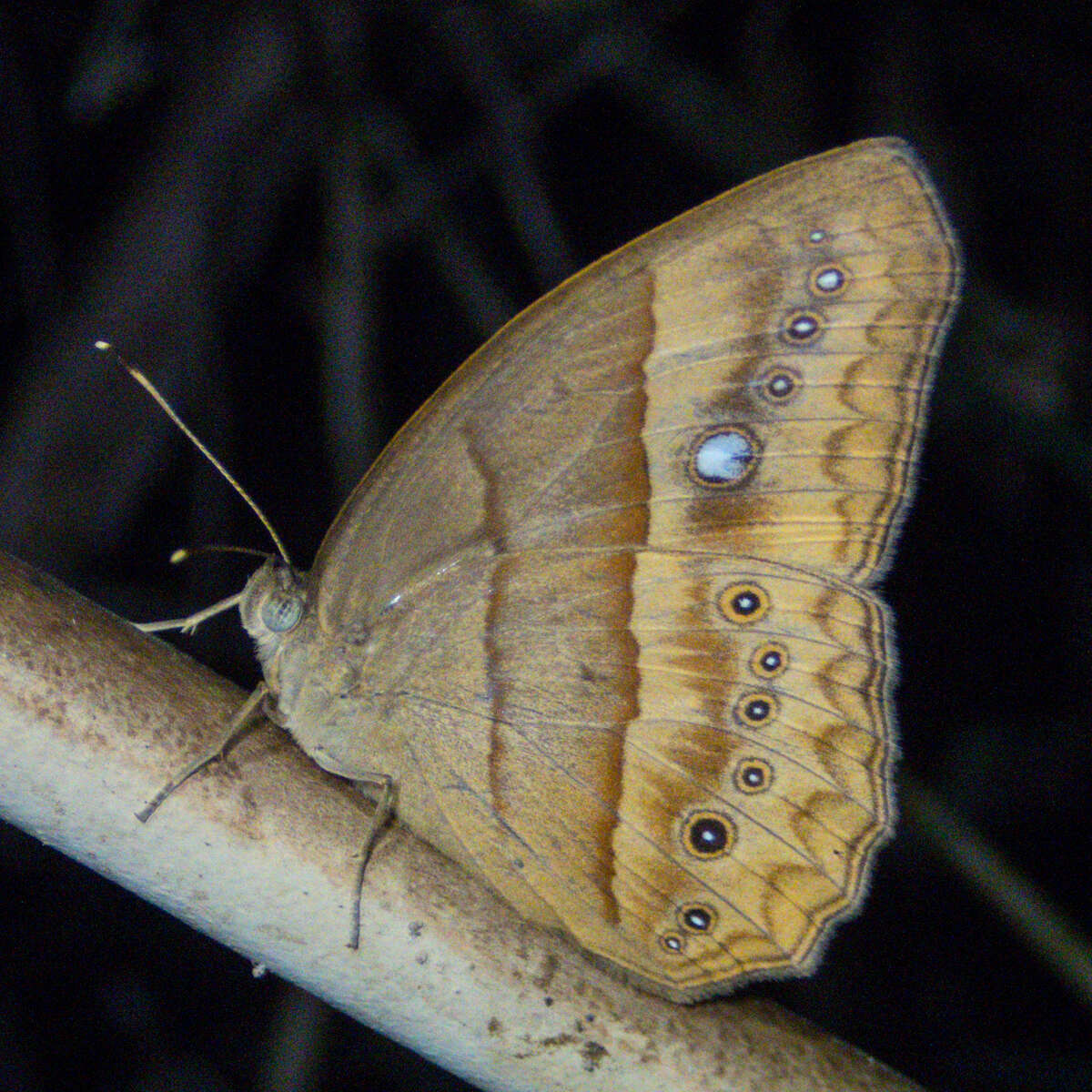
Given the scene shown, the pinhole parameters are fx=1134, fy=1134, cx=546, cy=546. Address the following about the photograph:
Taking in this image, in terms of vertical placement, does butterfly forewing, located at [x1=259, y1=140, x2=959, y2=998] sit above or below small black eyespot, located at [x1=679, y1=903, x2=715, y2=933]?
above

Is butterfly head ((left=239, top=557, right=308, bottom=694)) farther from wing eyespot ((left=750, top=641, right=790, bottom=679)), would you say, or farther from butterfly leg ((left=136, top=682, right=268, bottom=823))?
wing eyespot ((left=750, top=641, right=790, bottom=679))

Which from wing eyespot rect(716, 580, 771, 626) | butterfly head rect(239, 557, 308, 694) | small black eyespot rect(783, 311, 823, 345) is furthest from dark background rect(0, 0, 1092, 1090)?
small black eyespot rect(783, 311, 823, 345)

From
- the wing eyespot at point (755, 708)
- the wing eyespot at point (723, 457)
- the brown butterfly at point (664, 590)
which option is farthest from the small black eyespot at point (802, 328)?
the wing eyespot at point (755, 708)

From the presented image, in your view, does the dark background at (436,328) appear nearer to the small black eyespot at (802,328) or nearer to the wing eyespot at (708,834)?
the wing eyespot at (708,834)

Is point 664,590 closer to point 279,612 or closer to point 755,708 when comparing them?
point 755,708

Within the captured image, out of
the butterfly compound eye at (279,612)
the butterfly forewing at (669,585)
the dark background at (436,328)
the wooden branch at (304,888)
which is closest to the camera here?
the wooden branch at (304,888)

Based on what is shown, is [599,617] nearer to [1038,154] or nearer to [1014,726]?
[1014,726]

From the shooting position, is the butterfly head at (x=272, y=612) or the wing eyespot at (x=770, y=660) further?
the butterfly head at (x=272, y=612)
